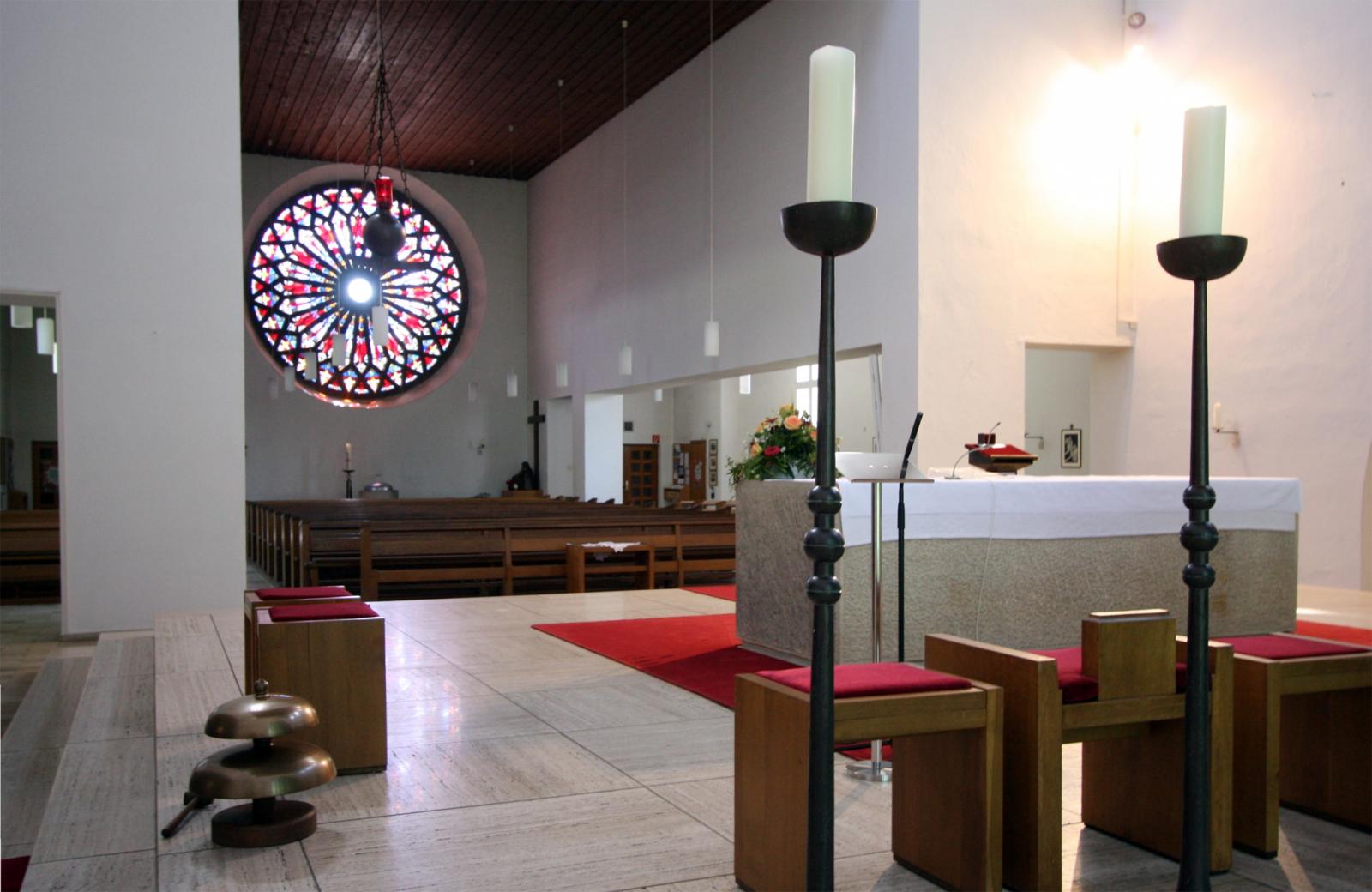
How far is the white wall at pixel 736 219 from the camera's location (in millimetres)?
8852

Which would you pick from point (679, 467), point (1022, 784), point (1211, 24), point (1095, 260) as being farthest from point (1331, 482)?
point (679, 467)

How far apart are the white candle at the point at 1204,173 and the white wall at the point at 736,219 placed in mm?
6650

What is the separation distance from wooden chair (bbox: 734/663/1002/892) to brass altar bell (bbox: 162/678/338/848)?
1.04 meters

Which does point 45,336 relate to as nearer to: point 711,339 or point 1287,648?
point 711,339

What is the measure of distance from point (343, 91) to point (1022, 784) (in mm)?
13201

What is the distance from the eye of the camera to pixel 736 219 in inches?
451

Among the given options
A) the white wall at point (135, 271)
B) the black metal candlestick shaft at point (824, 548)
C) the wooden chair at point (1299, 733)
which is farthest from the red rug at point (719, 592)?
the black metal candlestick shaft at point (824, 548)

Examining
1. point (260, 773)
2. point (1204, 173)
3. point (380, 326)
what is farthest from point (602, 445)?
point (1204, 173)

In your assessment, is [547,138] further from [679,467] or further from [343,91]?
[679,467]

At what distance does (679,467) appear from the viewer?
19.3 m

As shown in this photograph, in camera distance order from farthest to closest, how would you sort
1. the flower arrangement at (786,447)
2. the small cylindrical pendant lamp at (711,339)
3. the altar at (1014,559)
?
1. the small cylindrical pendant lamp at (711,339)
2. the flower arrangement at (786,447)
3. the altar at (1014,559)

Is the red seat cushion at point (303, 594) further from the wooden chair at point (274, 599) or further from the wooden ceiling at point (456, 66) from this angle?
the wooden ceiling at point (456, 66)

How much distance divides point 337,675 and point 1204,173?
2.50 metres

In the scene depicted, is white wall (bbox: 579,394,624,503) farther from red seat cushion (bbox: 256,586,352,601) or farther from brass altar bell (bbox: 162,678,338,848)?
brass altar bell (bbox: 162,678,338,848)
